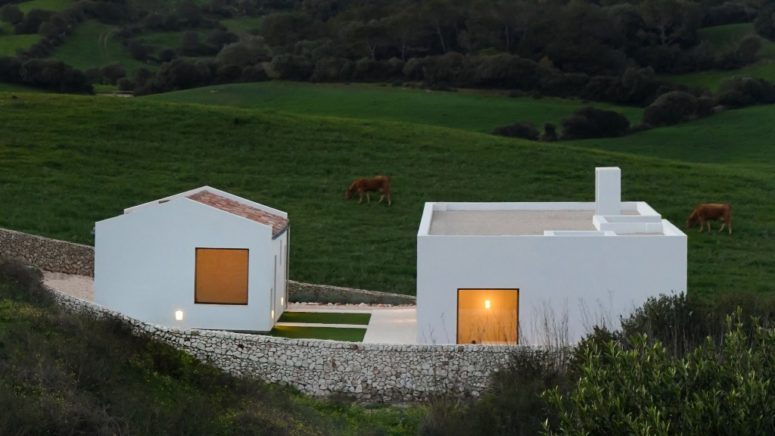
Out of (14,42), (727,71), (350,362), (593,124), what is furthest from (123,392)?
(14,42)

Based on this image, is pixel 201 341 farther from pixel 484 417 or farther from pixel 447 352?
pixel 484 417

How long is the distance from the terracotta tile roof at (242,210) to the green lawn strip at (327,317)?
7.13ft

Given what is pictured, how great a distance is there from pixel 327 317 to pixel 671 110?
42.0m

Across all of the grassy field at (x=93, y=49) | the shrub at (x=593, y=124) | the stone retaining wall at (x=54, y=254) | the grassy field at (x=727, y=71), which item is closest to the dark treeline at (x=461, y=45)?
the grassy field at (x=93, y=49)

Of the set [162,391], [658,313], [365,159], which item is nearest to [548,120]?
[365,159]

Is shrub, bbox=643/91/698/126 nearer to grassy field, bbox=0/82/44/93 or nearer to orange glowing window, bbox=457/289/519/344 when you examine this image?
grassy field, bbox=0/82/44/93

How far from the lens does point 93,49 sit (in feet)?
301

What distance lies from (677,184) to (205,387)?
1125 inches

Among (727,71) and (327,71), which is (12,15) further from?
(727,71)

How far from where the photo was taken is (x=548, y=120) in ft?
220

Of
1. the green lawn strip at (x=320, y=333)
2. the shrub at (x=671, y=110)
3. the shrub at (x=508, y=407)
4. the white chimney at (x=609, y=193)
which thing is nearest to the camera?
the shrub at (x=508, y=407)

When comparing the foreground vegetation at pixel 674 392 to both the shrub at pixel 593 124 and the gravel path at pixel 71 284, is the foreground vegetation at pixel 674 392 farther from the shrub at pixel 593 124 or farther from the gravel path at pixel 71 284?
the shrub at pixel 593 124

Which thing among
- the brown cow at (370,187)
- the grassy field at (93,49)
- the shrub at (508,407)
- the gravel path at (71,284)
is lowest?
the gravel path at (71,284)

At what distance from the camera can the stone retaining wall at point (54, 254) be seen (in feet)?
117
